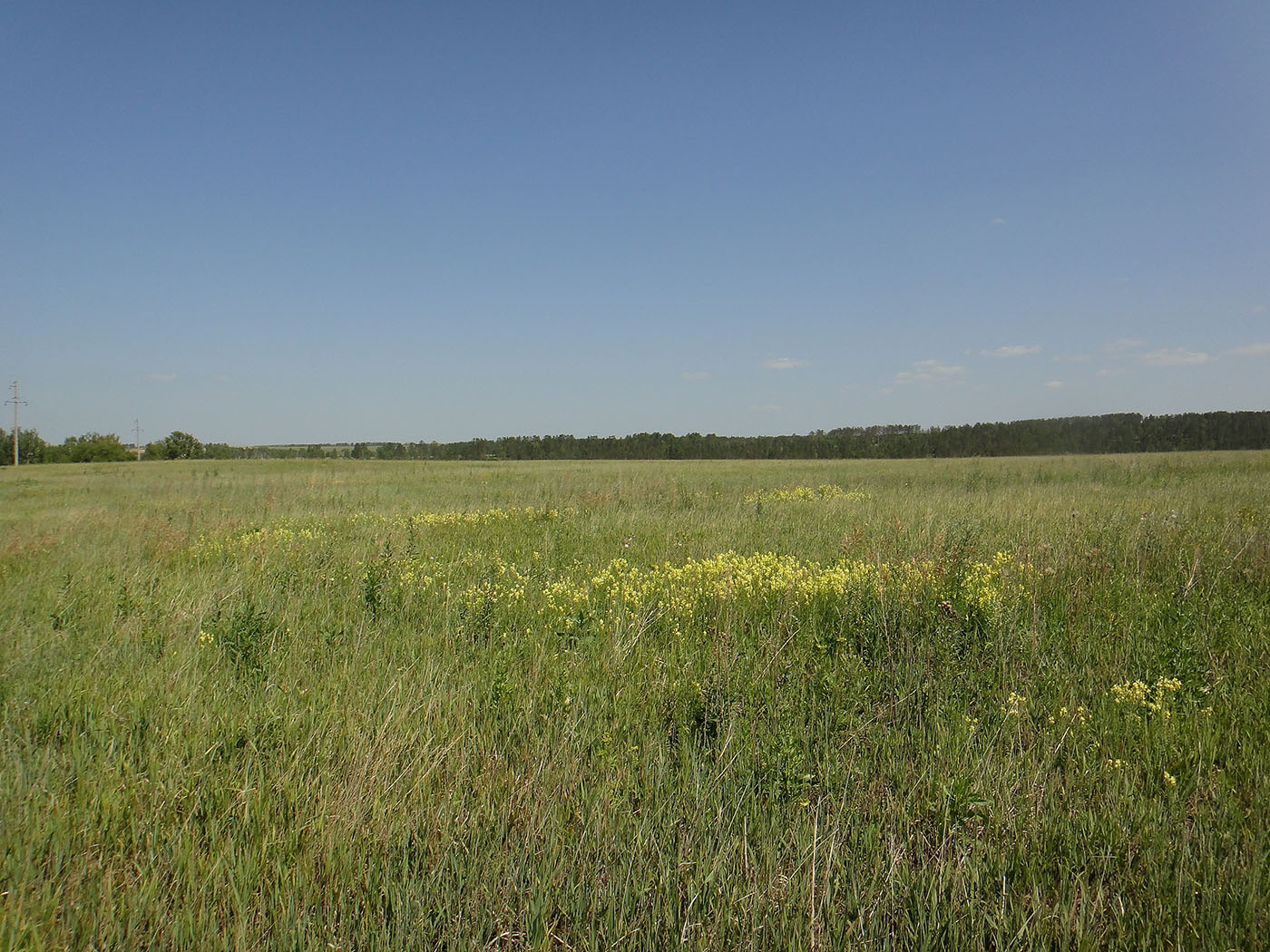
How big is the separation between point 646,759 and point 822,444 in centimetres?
9795

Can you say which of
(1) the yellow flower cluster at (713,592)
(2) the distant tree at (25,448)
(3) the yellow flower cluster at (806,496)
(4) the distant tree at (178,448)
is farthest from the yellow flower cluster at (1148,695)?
(2) the distant tree at (25,448)

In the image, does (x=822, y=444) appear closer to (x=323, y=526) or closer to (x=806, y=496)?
(x=806, y=496)

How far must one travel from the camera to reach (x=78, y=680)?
346cm

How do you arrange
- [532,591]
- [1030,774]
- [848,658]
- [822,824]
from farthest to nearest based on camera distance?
[532,591]
[848,658]
[1030,774]
[822,824]

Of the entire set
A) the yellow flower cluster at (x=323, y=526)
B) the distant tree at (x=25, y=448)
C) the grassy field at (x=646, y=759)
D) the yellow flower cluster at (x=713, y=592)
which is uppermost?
the distant tree at (x=25, y=448)

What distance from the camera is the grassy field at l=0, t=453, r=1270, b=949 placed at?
1.92m

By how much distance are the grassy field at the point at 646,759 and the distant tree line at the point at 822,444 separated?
6857 cm

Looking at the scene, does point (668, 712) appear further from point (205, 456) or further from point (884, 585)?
point (205, 456)

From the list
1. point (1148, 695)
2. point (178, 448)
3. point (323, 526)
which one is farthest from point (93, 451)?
point (1148, 695)

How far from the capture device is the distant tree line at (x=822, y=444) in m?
65.7

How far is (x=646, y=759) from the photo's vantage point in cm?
272

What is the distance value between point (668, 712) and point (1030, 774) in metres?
1.69

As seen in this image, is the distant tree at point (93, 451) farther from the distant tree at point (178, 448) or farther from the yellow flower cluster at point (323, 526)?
the yellow flower cluster at point (323, 526)

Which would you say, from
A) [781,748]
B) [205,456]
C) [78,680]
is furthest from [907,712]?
[205,456]
